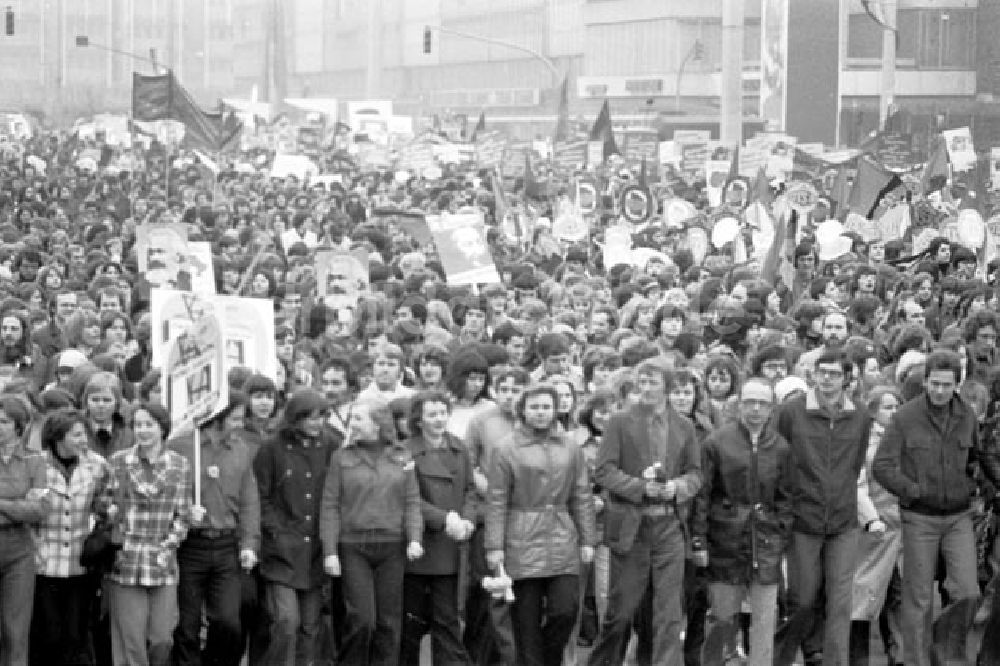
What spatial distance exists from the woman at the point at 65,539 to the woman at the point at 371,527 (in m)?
0.98

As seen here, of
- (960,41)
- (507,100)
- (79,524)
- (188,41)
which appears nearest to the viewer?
(79,524)

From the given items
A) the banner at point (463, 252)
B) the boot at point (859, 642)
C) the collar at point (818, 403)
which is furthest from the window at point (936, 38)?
the collar at point (818, 403)

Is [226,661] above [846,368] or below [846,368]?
below

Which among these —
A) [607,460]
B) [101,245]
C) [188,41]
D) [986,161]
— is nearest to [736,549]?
[607,460]

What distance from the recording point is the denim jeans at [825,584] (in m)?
11.4

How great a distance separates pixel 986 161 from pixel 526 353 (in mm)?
26777

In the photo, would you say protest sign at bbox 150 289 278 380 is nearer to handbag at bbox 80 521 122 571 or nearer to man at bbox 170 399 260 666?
man at bbox 170 399 260 666

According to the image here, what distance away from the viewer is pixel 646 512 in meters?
11.2

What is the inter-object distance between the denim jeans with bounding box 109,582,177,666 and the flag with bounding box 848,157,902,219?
15170 millimetres

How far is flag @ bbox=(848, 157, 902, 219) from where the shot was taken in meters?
24.9

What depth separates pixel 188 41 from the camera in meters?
166

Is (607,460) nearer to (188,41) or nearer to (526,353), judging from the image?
(526,353)

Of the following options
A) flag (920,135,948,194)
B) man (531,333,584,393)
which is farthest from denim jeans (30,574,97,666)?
flag (920,135,948,194)

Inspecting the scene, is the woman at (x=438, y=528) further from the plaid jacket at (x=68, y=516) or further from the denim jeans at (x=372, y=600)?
the plaid jacket at (x=68, y=516)
